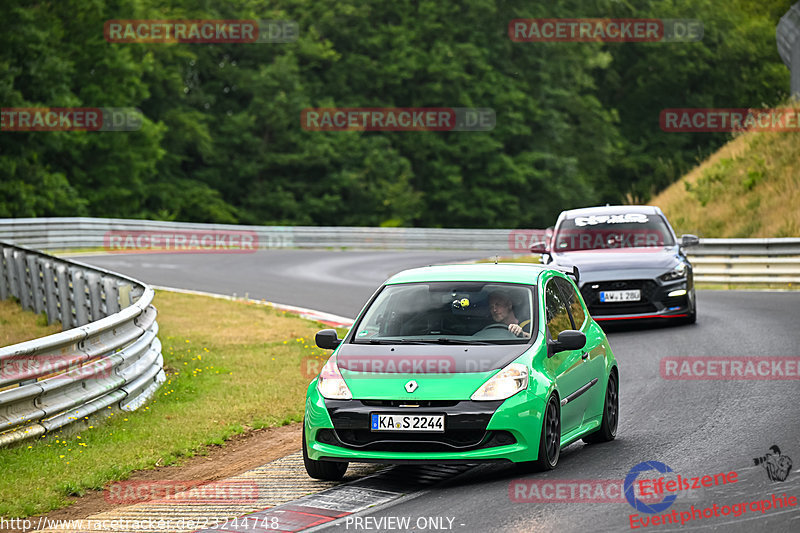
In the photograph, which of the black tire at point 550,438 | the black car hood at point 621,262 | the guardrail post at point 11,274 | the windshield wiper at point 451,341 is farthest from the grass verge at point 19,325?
the black tire at point 550,438

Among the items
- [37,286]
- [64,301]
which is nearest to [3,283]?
[37,286]

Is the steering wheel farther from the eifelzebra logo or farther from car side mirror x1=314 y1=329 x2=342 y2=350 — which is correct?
the eifelzebra logo

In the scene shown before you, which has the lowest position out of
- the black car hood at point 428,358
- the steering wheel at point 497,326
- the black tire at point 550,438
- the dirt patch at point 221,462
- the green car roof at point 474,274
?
the dirt patch at point 221,462

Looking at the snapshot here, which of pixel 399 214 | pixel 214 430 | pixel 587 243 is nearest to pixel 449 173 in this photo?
pixel 399 214

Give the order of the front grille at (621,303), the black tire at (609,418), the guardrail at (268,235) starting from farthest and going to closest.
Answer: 1. the guardrail at (268,235)
2. the front grille at (621,303)
3. the black tire at (609,418)

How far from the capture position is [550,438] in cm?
820

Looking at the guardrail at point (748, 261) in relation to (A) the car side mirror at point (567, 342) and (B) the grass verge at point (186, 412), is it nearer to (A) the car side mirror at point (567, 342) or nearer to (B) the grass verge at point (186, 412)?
(B) the grass verge at point (186, 412)

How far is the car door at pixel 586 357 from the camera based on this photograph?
909 centimetres

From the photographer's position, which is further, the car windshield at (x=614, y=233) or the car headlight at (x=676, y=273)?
the car windshield at (x=614, y=233)

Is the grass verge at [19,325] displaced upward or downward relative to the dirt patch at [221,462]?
downward

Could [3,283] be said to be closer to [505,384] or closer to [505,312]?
[505,312]

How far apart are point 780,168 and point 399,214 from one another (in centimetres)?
2935

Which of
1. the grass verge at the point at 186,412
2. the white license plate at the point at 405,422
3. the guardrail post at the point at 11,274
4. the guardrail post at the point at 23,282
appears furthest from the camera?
the guardrail post at the point at 11,274

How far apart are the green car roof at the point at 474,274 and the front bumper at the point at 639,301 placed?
7.31m
